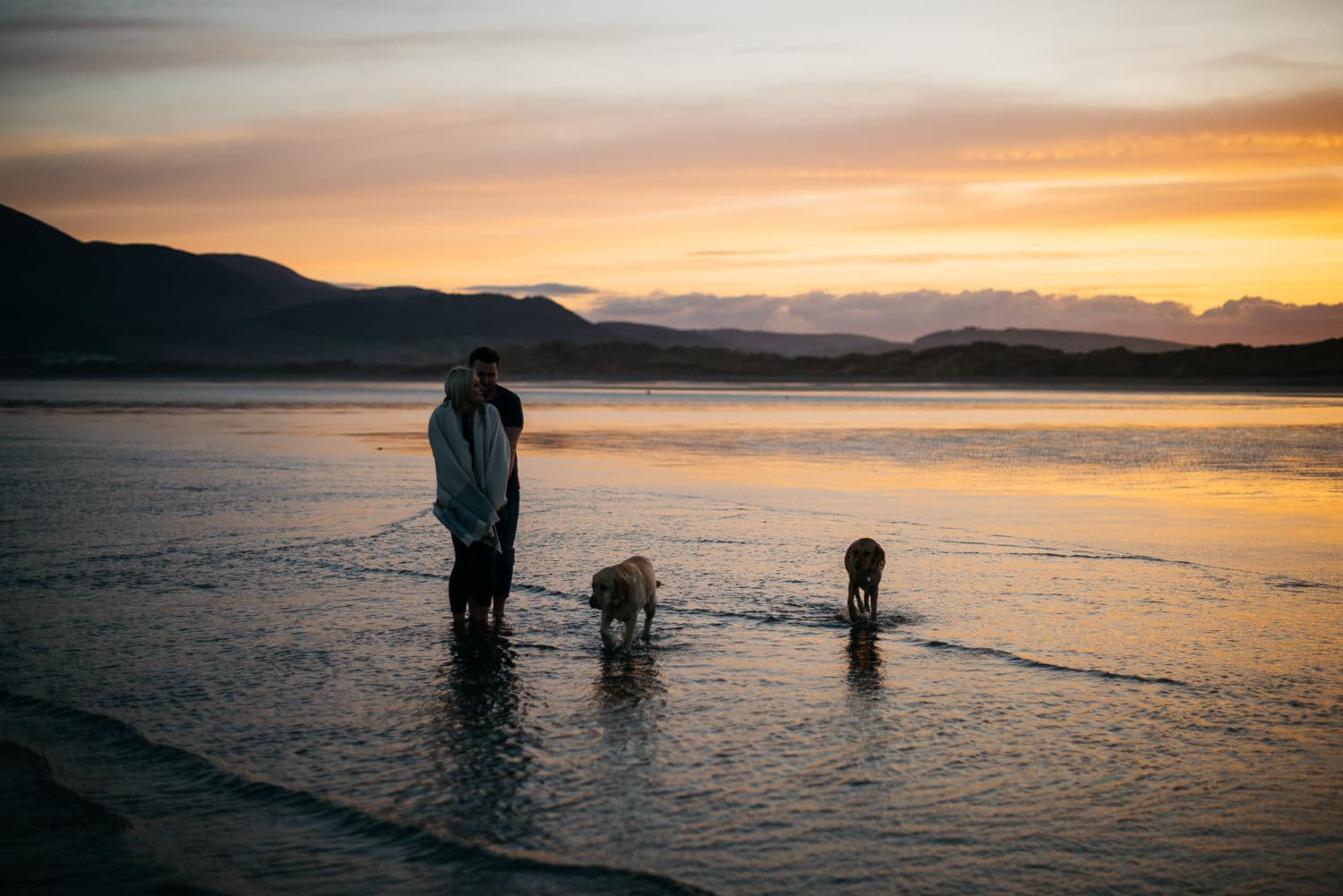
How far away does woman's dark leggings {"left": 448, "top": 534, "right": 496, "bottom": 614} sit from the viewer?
8203mm

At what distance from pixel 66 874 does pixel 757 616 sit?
16.9ft

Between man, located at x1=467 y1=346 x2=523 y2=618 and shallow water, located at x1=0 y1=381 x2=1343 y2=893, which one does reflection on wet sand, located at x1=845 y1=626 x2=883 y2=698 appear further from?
man, located at x1=467 y1=346 x2=523 y2=618

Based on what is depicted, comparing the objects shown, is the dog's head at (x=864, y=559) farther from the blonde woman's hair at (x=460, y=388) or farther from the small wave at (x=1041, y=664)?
the blonde woman's hair at (x=460, y=388)

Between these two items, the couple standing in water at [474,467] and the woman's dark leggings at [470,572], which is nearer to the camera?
the couple standing in water at [474,467]

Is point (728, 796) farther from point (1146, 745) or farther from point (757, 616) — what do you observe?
point (757, 616)

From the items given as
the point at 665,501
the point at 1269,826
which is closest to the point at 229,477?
the point at 665,501

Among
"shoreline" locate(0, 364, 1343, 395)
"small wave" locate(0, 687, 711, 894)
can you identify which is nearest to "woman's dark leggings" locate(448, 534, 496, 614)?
"small wave" locate(0, 687, 711, 894)

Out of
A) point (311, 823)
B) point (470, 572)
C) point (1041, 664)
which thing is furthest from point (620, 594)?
point (311, 823)

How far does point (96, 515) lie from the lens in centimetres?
1355

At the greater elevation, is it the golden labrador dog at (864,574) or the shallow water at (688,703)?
the golden labrador dog at (864,574)

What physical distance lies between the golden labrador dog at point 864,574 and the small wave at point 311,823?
405 cm

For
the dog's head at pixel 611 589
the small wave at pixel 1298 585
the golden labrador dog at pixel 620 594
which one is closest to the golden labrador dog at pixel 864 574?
the golden labrador dog at pixel 620 594

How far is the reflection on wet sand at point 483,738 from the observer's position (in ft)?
15.8

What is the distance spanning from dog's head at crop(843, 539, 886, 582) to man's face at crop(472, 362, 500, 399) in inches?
107
